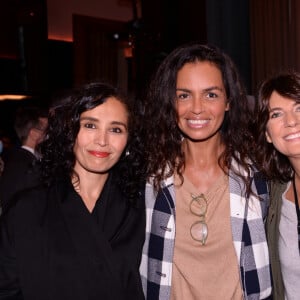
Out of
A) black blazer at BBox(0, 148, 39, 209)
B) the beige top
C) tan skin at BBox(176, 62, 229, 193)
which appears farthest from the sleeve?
black blazer at BBox(0, 148, 39, 209)

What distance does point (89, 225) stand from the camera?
5.96 feet

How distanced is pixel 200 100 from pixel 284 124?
1.22 feet

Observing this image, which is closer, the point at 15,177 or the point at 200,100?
the point at 200,100

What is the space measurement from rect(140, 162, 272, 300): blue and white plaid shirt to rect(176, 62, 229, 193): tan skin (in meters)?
0.13

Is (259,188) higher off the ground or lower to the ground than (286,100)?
lower

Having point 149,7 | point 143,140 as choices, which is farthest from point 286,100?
point 149,7

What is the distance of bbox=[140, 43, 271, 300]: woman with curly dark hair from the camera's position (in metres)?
1.98

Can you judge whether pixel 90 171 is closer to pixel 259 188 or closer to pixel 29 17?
pixel 259 188

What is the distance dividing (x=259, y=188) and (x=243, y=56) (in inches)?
154

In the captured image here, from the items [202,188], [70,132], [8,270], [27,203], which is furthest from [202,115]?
[8,270]

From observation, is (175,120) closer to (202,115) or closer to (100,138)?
(202,115)

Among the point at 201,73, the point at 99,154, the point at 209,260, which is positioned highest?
the point at 201,73

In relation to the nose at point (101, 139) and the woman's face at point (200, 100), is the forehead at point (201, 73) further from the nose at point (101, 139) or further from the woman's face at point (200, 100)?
the nose at point (101, 139)

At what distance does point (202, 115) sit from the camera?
80.7 inches
